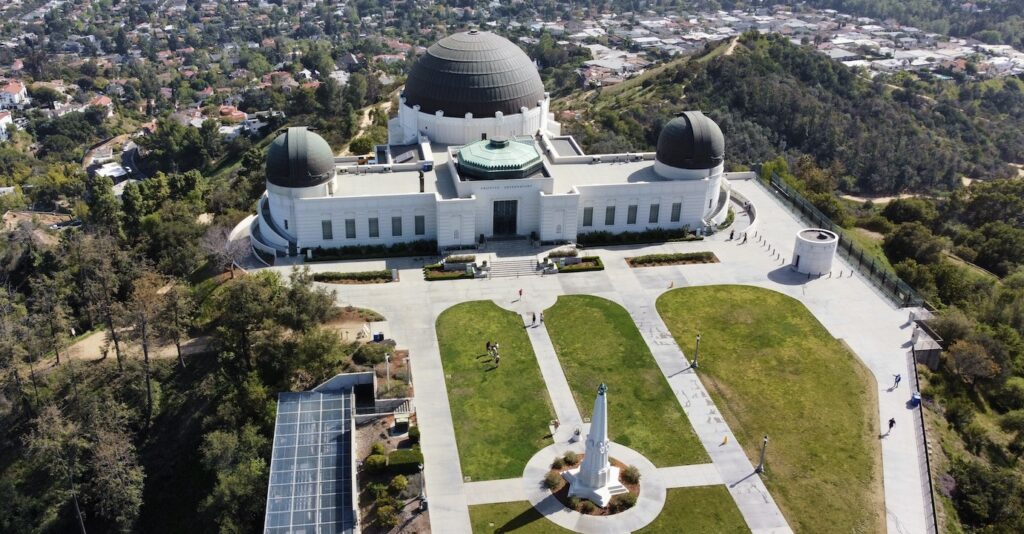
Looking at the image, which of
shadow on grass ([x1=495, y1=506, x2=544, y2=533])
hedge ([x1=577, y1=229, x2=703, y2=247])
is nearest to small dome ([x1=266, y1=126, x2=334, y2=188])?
hedge ([x1=577, y1=229, x2=703, y2=247])

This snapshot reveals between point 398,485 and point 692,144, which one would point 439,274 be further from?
point 692,144

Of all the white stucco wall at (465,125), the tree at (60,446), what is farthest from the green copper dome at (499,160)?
the tree at (60,446)

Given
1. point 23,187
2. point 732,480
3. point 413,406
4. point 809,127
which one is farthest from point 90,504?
point 809,127

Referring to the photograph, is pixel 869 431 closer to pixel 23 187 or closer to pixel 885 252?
pixel 885 252

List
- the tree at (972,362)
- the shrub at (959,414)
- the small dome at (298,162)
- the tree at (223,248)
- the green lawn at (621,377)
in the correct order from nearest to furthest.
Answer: the green lawn at (621,377) < the shrub at (959,414) < the tree at (972,362) < the tree at (223,248) < the small dome at (298,162)

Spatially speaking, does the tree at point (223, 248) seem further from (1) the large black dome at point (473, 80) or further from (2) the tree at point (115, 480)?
(1) the large black dome at point (473, 80)

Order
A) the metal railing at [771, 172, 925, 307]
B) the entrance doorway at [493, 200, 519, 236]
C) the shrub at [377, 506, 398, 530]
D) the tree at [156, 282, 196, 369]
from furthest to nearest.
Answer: the entrance doorway at [493, 200, 519, 236], the metal railing at [771, 172, 925, 307], the tree at [156, 282, 196, 369], the shrub at [377, 506, 398, 530]

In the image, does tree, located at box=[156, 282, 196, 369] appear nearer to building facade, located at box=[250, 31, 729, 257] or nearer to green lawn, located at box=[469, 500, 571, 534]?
building facade, located at box=[250, 31, 729, 257]
